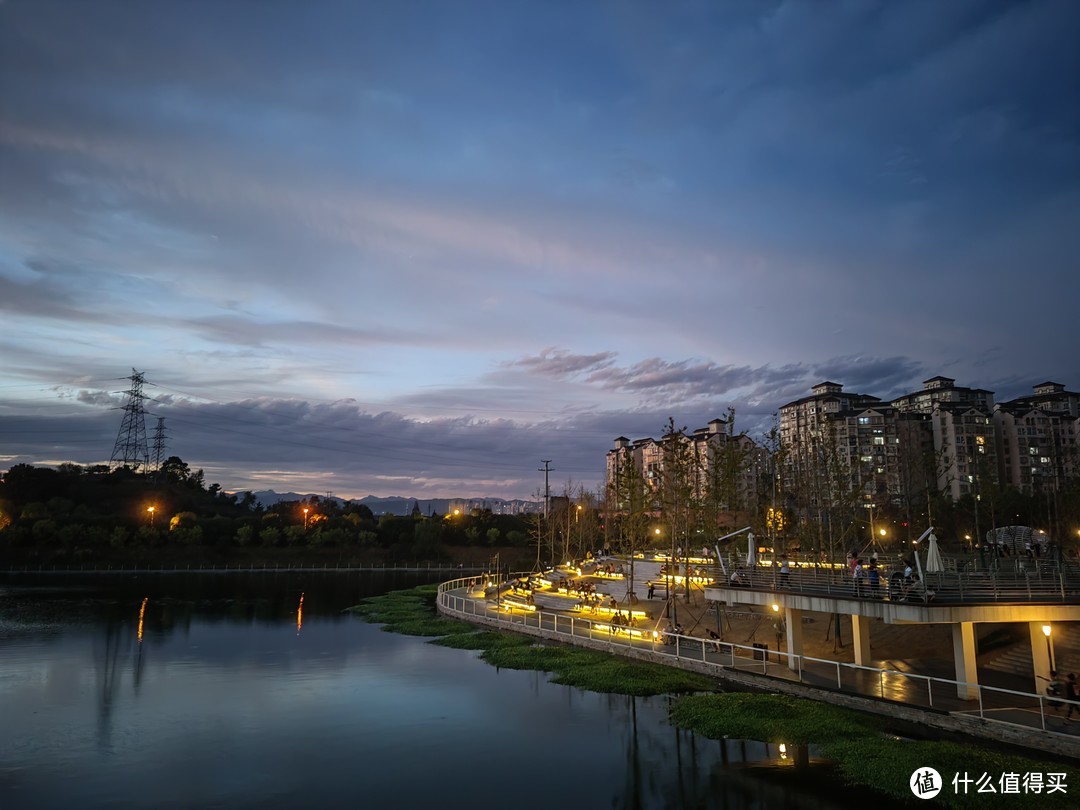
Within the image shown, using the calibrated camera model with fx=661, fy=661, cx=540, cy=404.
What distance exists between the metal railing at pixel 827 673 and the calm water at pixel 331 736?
568 cm

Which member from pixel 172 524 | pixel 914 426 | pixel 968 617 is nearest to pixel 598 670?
pixel 968 617

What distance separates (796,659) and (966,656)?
23.3ft

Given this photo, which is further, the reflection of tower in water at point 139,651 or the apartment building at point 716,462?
the apartment building at point 716,462

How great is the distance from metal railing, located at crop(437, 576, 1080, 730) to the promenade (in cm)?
5

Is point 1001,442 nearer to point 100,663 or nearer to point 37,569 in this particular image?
point 100,663

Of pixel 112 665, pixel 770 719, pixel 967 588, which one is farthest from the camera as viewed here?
pixel 112 665

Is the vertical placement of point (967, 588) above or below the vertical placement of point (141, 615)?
above

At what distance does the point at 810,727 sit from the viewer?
74.3 ft

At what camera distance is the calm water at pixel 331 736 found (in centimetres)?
1903

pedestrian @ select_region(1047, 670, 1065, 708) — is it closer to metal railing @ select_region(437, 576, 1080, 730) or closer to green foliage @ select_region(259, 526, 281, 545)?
metal railing @ select_region(437, 576, 1080, 730)

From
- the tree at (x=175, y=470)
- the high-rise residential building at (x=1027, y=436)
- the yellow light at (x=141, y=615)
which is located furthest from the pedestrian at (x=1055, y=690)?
the tree at (x=175, y=470)

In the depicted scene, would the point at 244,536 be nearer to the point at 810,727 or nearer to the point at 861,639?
the point at 861,639

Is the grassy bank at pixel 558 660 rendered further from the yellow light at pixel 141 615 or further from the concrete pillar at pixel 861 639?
the yellow light at pixel 141 615

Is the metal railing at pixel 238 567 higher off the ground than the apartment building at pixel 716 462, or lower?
lower
